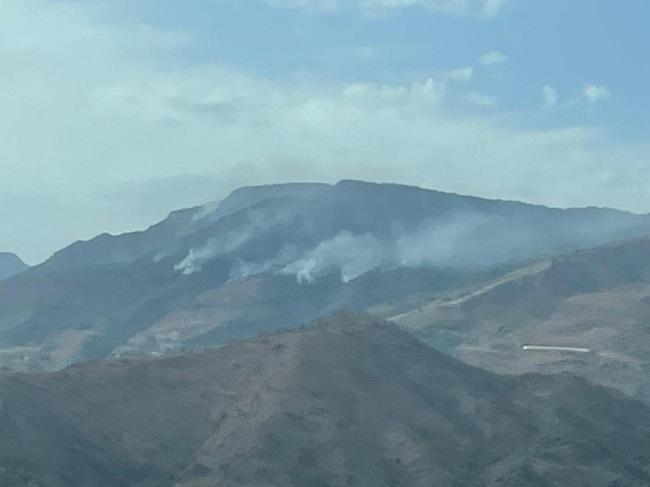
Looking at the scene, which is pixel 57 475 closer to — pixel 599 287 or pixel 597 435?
pixel 597 435

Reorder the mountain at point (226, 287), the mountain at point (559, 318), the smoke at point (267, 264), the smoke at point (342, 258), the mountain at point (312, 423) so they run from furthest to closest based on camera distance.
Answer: the smoke at point (267, 264) < the smoke at point (342, 258) < the mountain at point (226, 287) < the mountain at point (559, 318) < the mountain at point (312, 423)

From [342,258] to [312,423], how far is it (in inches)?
5008

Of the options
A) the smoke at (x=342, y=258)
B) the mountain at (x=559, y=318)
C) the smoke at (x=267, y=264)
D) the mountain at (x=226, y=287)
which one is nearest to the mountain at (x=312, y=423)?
the mountain at (x=559, y=318)

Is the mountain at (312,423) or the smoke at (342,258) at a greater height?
the smoke at (342,258)

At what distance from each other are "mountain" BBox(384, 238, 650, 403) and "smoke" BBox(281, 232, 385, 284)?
127 ft

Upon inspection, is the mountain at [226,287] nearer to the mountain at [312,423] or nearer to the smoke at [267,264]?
the smoke at [267,264]

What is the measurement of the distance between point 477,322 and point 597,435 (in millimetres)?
59300

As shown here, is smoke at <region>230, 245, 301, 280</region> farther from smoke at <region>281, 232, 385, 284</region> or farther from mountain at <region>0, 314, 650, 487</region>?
mountain at <region>0, 314, 650, 487</region>

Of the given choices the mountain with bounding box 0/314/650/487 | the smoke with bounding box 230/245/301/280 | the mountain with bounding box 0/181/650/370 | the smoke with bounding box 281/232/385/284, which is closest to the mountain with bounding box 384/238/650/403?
the mountain with bounding box 0/181/650/370

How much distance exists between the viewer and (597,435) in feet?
229

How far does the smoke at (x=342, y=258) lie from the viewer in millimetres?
187125

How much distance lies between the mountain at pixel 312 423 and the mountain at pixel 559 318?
96.0ft

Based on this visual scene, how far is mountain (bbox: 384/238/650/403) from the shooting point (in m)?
109

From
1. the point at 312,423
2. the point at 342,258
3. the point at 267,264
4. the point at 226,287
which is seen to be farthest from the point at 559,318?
the point at 267,264
